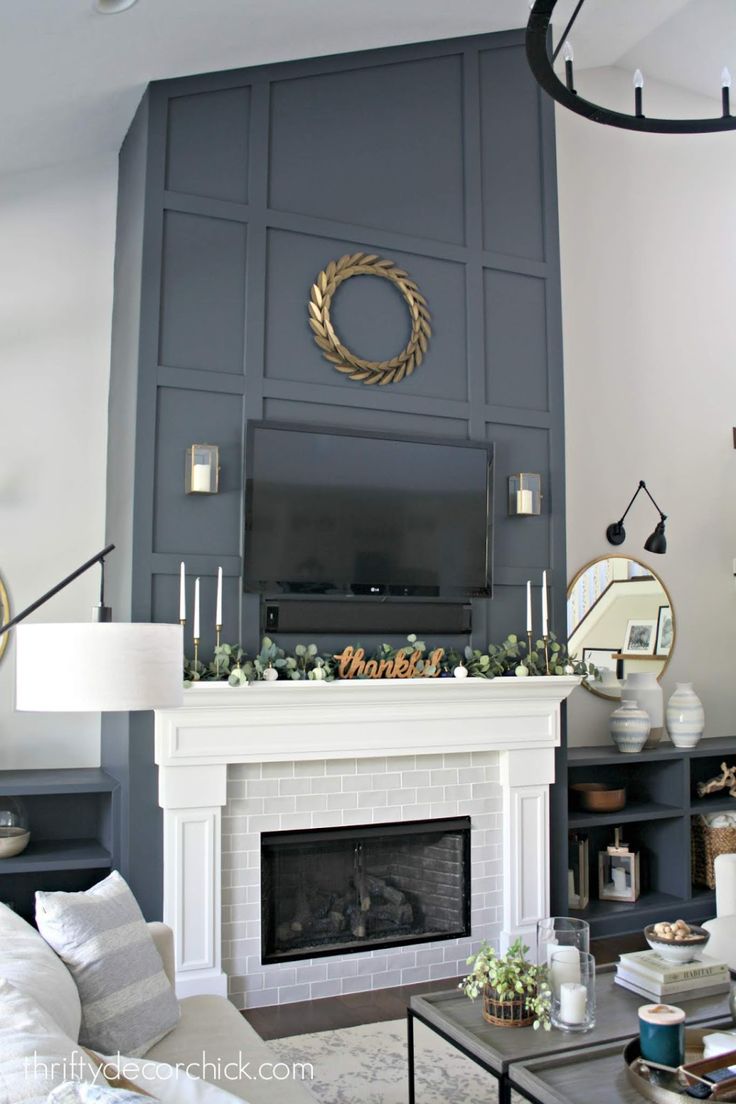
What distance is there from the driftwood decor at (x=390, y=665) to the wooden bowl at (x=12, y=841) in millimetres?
1363

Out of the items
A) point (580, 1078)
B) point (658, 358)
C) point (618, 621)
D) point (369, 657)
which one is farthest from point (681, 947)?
point (658, 358)

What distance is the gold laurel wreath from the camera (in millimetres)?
4383

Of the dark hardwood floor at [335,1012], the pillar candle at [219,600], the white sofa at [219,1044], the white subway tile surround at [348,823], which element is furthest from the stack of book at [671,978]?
the pillar candle at [219,600]

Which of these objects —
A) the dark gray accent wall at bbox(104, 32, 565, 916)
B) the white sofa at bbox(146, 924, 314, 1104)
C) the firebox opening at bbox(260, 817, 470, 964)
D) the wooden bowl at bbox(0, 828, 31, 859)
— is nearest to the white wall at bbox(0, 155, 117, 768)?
the dark gray accent wall at bbox(104, 32, 565, 916)

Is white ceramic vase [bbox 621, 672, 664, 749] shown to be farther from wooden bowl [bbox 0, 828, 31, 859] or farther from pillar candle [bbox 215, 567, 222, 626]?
wooden bowl [bbox 0, 828, 31, 859]

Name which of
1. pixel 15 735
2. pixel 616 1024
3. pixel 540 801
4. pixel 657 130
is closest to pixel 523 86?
pixel 657 130

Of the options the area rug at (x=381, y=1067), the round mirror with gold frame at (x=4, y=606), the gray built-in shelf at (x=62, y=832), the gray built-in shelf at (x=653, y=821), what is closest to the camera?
the area rug at (x=381, y=1067)

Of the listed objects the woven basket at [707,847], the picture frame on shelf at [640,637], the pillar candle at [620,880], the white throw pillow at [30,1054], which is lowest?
the pillar candle at [620,880]

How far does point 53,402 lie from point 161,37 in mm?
1581

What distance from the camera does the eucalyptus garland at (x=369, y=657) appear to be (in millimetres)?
3932

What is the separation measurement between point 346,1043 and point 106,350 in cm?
305

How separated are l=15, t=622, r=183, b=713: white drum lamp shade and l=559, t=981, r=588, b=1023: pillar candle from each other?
4.36ft

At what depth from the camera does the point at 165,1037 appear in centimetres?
252

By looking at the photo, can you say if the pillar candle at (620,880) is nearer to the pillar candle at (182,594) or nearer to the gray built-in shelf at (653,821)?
the gray built-in shelf at (653,821)
